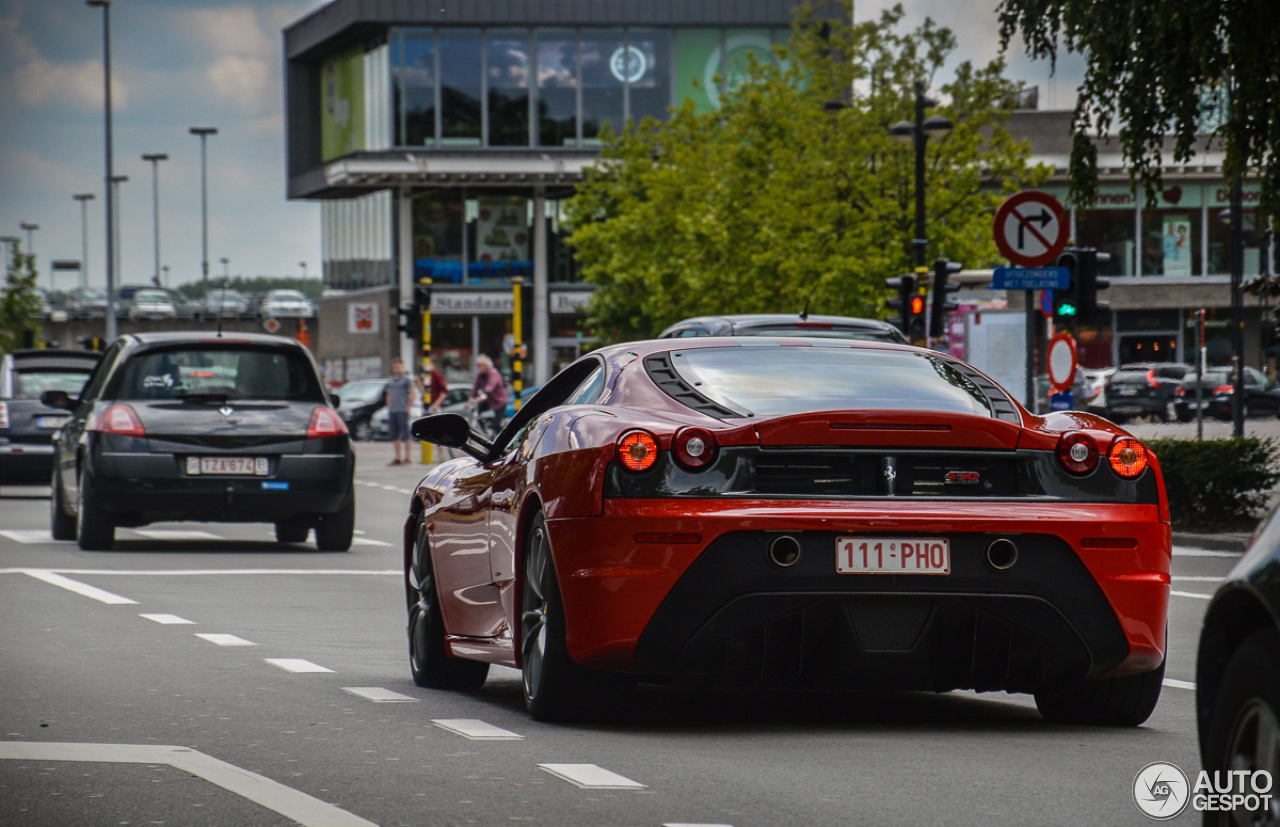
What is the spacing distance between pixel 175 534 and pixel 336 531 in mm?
2726

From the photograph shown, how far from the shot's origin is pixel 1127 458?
6797 millimetres

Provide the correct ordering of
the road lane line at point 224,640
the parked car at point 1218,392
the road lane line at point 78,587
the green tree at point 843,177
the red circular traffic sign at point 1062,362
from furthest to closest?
the parked car at point 1218,392 → the green tree at point 843,177 → the red circular traffic sign at point 1062,362 → the road lane line at point 78,587 → the road lane line at point 224,640

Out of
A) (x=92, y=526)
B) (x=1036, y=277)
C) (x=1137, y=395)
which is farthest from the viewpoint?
(x=1137, y=395)

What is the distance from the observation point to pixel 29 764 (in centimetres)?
616

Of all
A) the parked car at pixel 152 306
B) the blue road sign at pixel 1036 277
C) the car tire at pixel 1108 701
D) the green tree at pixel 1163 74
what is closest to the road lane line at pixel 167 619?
the car tire at pixel 1108 701

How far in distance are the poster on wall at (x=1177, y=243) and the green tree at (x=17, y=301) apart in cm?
4004

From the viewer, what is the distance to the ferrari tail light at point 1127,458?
6770 mm

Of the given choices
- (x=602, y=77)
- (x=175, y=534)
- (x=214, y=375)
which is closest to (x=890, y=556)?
(x=214, y=375)

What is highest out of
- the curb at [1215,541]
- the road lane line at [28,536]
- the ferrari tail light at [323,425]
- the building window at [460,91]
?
the building window at [460,91]

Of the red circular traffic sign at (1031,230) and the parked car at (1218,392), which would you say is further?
the parked car at (1218,392)

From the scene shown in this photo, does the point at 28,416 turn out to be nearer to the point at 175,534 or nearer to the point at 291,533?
the point at 175,534

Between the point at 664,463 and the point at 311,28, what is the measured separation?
237ft

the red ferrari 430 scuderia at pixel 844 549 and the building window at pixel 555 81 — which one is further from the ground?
the building window at pixel 555 81

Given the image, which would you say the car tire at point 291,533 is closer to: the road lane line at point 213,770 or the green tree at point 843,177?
the road lane line at point 213,770
